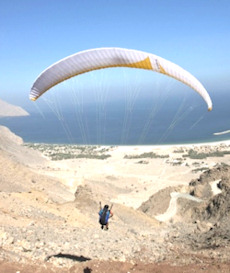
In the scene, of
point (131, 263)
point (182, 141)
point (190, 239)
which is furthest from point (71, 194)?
point (182, 141)

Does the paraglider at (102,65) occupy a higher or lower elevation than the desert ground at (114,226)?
higher

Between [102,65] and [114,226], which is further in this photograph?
[114,226]

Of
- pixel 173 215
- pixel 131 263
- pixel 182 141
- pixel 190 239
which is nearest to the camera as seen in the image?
pixel 131 263

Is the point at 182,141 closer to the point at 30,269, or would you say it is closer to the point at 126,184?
the point at 126,184

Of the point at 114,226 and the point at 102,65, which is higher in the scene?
the point at 102,65

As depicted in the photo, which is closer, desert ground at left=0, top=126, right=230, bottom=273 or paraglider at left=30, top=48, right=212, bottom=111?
desert ground at left=0, top=126, right=230, bottom=273

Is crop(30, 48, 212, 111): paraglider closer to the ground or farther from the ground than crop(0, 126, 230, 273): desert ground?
farther from the ground

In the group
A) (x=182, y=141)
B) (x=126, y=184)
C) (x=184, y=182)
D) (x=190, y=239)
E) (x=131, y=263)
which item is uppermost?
(x=182, y=141)

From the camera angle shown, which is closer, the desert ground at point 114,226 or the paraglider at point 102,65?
the desert ground at point 114,226
